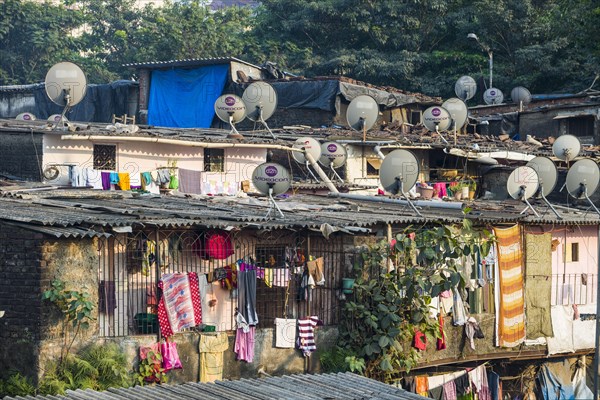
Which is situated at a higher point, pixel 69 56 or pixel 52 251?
pixel 69 56

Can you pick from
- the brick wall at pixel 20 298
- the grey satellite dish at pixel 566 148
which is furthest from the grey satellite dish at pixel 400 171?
the grey satellite dish at pixel 566 148

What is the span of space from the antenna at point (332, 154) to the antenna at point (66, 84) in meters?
6.50

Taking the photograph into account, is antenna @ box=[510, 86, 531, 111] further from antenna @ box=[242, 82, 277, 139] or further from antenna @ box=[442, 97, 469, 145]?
antenna @ box=[242, 82, 277, 139]

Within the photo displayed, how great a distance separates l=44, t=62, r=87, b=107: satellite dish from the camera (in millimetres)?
18656

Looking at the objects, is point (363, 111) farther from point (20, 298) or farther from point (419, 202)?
point (20, 298)

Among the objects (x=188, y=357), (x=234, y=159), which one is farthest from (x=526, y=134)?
A: (x=188, y=357)

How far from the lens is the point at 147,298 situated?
570 inches

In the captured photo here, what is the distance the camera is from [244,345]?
14.9 meters

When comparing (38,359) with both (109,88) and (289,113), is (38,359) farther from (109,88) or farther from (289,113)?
(109,88)

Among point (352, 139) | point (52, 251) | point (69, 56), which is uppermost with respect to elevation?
point (69, 56)

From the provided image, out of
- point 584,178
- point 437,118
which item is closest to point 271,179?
point 584,178

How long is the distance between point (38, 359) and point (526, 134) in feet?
70.1

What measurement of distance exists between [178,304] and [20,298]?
7.20ft

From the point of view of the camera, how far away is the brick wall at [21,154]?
19641mm
